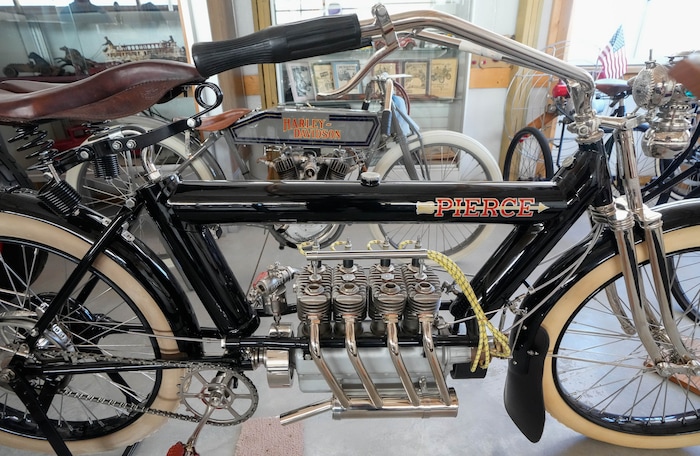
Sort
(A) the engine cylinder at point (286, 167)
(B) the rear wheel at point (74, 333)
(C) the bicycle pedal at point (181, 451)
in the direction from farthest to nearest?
(A) the engine cylinder at point (286, 167)
(C) the bicycle pedal at point (181, 451)
(B) the rear wheel at point (74, 333)

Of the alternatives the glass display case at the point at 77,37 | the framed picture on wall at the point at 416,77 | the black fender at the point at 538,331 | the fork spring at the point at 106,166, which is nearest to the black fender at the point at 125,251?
the fork spring at the point at 106,166

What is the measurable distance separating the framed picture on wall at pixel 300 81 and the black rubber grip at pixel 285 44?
221 cm

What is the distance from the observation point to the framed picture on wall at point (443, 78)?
292cm

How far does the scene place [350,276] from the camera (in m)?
1.01

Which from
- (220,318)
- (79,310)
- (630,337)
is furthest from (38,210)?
(630,337)

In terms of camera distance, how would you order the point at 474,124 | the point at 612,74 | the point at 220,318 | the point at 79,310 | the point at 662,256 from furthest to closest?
the point at 474,124 < the point at 612,74 < the point at 79,310 < the point at 220,318 < the point at 662,256

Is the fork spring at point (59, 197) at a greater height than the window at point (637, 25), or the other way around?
the window at point (637, 25)

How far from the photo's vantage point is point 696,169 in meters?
1.74

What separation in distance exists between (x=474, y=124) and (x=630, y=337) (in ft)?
7.83

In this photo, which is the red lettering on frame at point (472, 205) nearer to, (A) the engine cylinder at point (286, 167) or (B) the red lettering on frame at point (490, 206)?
(B) the red lettering on frame at point (490, 206)

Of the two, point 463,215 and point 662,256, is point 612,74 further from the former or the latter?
point 463,215

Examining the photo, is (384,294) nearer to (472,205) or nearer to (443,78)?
(472,205)

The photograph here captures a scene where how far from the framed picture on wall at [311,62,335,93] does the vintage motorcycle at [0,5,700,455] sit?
1886mm

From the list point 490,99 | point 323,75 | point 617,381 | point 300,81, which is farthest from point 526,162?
point 617,381
